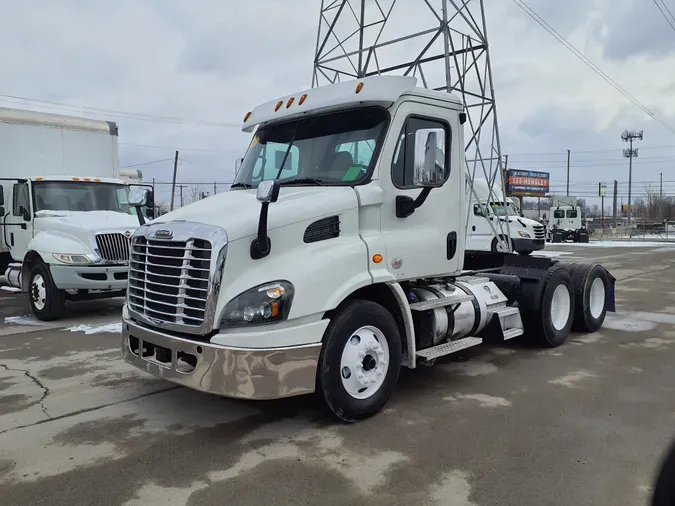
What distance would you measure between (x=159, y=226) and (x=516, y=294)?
14.9ft

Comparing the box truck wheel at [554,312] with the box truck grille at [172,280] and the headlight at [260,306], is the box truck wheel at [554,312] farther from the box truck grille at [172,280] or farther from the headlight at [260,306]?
the box truck grille at [172,280]

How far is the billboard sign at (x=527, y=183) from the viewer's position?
6150 cm

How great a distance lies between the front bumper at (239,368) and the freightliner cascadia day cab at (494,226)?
3504 millimetres

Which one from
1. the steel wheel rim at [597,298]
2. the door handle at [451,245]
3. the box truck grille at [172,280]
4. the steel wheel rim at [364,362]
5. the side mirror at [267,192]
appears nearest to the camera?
the side mirror at [267,192]

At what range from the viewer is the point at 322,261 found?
14.0 feet

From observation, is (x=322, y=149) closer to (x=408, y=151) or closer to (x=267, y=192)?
(x=408, y=151)

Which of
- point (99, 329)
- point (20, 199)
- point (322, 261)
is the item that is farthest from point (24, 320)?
point (322, 261)

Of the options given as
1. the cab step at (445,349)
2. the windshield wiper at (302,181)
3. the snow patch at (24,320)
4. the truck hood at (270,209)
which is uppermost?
the windshield wiper at (302,181)

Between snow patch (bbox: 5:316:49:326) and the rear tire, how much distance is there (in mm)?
8360

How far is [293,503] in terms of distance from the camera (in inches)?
132

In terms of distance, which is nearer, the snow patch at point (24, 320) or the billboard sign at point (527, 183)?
the snow patch at point (24, 320)

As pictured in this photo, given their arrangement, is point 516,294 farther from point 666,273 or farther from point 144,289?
point 666,273

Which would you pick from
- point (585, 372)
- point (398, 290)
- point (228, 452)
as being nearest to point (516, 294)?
point (585, 372)

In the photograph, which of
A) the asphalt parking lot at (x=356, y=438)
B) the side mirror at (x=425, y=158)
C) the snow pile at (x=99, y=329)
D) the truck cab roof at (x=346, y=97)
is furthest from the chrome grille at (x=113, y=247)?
the side mirror at (x=425, y=158)
